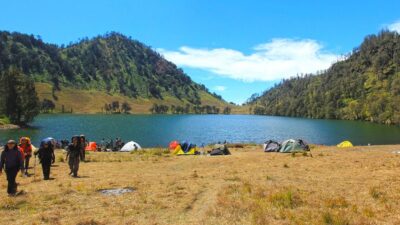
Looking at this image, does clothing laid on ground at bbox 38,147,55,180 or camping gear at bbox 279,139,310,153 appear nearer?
clothing laid on ground at bbox 38,147,55,180

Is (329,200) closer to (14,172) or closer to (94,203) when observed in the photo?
(94,203)

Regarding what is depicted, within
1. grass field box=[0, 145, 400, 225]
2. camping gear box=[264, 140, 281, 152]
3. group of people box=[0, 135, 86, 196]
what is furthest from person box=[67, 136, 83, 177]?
camping gear box=[264, 140, 281, 152]

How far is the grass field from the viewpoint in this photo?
13938 mm

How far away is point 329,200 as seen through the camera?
650 inches

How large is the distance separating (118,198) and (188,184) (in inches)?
194

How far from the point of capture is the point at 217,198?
17219 millimetres

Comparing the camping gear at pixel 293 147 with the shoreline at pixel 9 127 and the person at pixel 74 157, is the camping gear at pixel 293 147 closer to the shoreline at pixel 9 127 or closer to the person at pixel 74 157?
the person at pixel 74 157

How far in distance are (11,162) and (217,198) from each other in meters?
9.96

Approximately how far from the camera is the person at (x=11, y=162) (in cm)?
1827

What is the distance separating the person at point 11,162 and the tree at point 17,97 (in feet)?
335

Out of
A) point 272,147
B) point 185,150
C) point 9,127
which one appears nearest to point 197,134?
point 9,127

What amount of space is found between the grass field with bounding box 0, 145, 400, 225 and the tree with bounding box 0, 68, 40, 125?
95.5 meters

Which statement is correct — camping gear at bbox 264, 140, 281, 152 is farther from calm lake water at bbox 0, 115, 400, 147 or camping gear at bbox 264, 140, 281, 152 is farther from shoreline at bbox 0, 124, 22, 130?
shoreline at bbox 0, 124, 22, 130

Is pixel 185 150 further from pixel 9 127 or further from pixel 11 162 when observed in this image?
pixel 9 127
